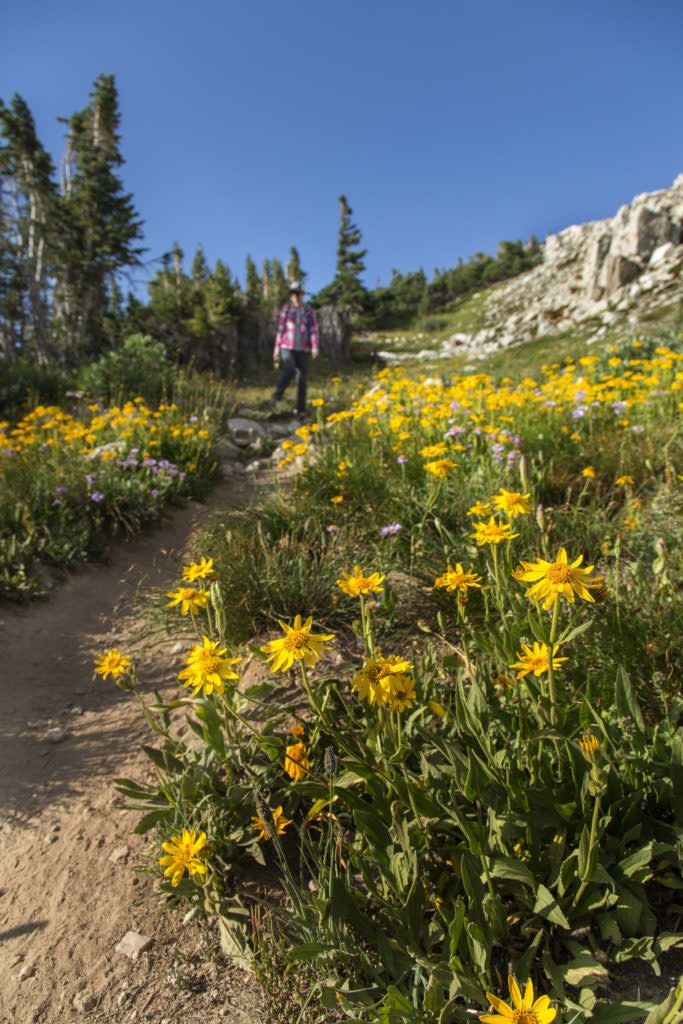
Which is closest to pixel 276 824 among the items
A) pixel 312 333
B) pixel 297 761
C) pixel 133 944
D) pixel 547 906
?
pixel 297 761

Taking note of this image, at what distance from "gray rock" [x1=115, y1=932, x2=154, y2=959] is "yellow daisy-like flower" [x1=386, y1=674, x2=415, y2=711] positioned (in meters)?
1.15

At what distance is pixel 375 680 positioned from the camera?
1293 mm

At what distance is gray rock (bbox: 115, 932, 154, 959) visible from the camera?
1.61 m

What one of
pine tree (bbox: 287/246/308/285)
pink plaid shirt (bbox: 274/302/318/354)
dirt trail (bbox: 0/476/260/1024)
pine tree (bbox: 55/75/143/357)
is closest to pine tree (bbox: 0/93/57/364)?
pine tree (bbox: 55/75/143/357)

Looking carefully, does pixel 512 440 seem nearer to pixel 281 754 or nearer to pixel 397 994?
pixel 281 754

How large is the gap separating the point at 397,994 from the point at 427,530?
2211 millimetres

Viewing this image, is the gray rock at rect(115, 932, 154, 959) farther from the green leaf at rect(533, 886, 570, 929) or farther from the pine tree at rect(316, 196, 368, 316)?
the pine tree at rect(316, 196, 368, 316)

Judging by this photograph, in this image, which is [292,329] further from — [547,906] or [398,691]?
[547,906]

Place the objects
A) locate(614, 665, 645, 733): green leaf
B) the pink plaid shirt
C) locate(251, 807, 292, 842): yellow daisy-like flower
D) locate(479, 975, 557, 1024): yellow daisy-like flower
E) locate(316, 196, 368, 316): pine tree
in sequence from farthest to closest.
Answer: locate(316, 196, 368, 316): pine tree → the pink plaid shirt → locate(251, 807, 292, 842): yellow daisy-like flower → locate(614, 665, 645, 733): green leaf → locate(479, 975, 557, 1024): yellow daisy-like flower

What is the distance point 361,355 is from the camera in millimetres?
22219

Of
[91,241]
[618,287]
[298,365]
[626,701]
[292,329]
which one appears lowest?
[626,701]

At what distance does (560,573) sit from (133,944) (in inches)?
67.8

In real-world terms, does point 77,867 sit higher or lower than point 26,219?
lower

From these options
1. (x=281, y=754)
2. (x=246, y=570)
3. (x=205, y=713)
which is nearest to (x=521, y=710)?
(x=281, y=754)
